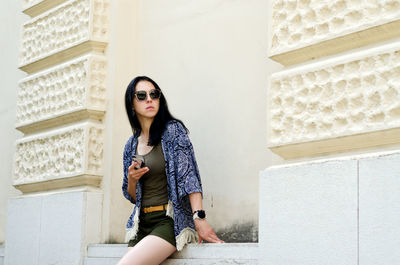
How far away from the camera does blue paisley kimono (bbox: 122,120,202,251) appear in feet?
16.9

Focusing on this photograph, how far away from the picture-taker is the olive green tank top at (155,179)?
17.6ft

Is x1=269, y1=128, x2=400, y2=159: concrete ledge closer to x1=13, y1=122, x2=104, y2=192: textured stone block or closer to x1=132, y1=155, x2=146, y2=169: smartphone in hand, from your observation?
x1=132, y1=155, x2=146, y2=169: smartphone in hand

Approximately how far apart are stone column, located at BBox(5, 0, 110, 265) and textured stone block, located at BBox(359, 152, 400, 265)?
2904 mm

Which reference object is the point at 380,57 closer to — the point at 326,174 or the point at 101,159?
the point at 326,174

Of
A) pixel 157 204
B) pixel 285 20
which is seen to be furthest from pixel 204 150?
pixel 285 20

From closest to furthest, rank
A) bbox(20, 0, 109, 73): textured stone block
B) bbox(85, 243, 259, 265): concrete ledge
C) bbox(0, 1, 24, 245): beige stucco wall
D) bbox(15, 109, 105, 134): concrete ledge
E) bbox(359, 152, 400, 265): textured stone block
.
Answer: bbox(359, 152, 400, 265): textured stone block
bbox(85, 243, 259, 265): concrete ledge
bbox(15, 109, 105, 134): concrete ledge
bbox(20, 0, 109, 73): textured stone block
bbox(0, 1, 24, 245): beige stucco wall

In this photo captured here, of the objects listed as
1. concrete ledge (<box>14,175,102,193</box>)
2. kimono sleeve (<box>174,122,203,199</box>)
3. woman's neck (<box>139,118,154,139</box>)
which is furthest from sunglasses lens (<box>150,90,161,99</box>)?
concrete ledge (<box>14,175,102,193</box>)

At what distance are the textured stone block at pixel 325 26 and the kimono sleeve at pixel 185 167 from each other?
997mm

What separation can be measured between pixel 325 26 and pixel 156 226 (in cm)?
183

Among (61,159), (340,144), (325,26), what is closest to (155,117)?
(61,159)

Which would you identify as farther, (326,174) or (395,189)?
(326,174)

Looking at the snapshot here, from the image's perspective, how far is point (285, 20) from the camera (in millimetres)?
4586

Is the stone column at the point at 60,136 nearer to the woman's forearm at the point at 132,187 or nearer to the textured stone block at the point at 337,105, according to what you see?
A: the woman's forearm at the point at 132,187

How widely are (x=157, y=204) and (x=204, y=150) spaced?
2.44ft
